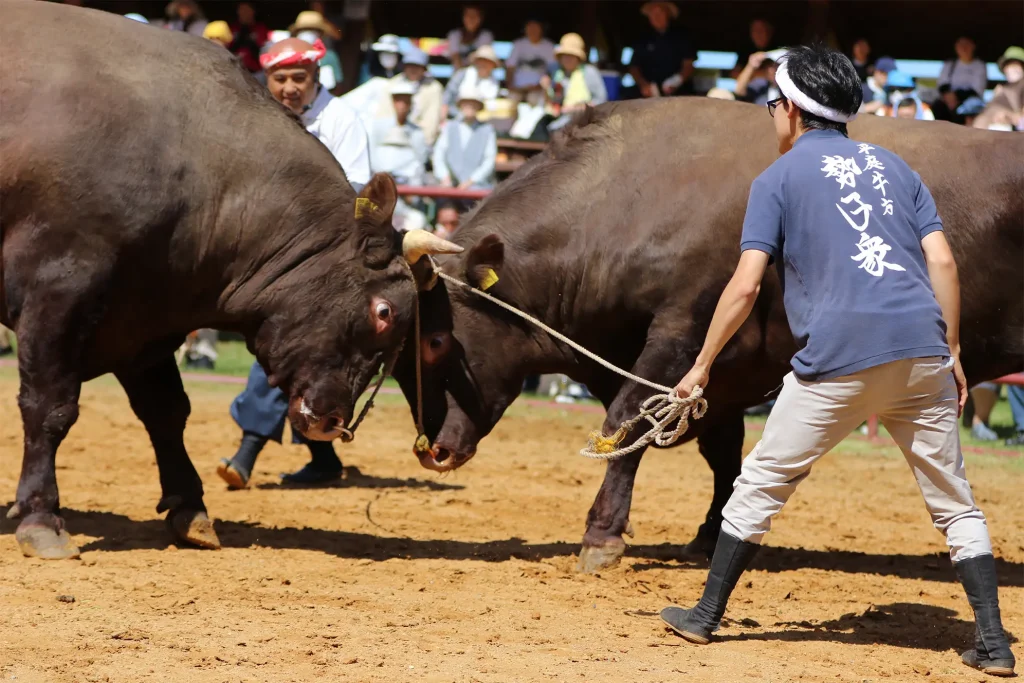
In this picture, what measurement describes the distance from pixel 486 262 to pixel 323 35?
10265mm

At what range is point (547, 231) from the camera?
20.0 feet

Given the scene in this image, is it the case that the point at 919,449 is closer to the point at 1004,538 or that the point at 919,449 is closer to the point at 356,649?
the point at 356,649

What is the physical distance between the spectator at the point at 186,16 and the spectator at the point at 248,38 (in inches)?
19.1

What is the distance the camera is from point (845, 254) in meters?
4.17

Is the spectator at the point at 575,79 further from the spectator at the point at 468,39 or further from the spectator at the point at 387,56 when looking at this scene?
the spectator at the point at 387,56

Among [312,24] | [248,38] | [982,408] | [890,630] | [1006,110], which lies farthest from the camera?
[248,38]

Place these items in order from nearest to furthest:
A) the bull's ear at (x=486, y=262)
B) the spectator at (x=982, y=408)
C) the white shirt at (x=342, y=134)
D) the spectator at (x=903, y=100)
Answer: the bull's ear at (x=486, y=262) < the white shirt at (x=342, y=134) < the spectator at (x=982, y=408) < the spectator at (x=903, y=100)

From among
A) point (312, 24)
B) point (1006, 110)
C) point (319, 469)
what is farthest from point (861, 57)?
point (319, 469)

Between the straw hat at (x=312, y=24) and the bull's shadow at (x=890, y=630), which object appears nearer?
the bull's shadow at (x=890, y=630)

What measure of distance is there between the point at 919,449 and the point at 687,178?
2.08m

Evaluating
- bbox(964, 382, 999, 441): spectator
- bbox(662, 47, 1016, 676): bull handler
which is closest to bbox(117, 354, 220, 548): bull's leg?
bbox(662, 47, 1016, 676): bull handler

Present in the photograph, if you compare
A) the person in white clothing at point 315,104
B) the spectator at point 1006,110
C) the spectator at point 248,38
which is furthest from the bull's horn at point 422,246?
the spectator at point 248,38

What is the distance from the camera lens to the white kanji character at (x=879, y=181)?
426 cm

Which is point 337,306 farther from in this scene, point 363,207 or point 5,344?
point 5,344
